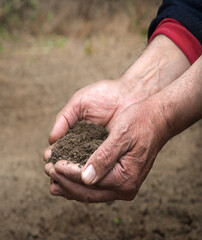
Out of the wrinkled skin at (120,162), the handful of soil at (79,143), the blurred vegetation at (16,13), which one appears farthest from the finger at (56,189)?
the blurred vegetation at (16,13)

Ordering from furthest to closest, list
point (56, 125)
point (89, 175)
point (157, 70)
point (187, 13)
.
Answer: point (157, 70) → point (187, 13) → point (56, 125) → point (89, 175)

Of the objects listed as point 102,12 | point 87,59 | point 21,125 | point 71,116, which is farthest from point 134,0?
point 71,116

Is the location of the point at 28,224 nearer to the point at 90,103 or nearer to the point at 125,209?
the point at 125,209

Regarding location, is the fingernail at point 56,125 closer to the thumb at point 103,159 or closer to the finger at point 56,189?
the finger at point 56,189

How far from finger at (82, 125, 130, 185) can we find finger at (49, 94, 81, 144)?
38 centimetres

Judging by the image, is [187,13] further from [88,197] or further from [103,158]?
[88,197]

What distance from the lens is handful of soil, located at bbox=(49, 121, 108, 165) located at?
1.52m

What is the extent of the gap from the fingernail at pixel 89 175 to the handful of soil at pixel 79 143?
0.09 m

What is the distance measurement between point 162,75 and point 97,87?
1.25ft

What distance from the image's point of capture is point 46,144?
2.73 meters

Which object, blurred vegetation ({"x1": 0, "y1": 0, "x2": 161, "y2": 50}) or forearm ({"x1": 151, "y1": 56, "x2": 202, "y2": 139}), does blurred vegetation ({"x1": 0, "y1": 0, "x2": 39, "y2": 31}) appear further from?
forearm ({"x1": 151, "y1": 56, "x2": 202, "y2": 139})

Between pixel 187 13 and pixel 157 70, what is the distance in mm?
344

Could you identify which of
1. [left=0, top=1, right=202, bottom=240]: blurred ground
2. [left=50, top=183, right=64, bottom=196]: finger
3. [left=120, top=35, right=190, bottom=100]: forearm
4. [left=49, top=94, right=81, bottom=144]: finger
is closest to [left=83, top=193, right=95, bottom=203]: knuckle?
[left=50, top=183, right=64, bottom=196]: finger

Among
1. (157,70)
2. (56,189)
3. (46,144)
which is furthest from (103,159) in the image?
(46,144)
